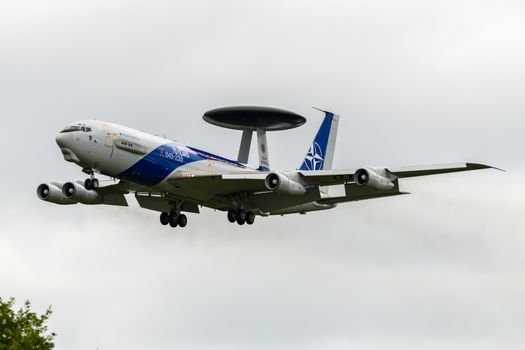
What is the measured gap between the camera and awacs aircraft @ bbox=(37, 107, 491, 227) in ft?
239

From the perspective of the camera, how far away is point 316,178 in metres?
76.4

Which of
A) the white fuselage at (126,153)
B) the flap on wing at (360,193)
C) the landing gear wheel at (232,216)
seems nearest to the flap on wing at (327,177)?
the flap on wing at (360,193)

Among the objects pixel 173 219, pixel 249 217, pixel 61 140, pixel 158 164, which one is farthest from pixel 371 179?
pixel 61 140

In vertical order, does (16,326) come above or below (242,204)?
below

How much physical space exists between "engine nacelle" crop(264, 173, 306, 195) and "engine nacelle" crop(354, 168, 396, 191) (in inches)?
173

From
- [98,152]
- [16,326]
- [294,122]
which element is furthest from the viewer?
[294,122]

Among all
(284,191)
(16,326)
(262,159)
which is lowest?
(16,326)

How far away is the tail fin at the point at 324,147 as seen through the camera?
91250 millimetres

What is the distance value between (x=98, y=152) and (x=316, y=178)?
13.8 meters

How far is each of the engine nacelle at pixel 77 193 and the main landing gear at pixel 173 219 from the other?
4791 millimetres

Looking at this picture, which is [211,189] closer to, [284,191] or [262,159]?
[284,191]

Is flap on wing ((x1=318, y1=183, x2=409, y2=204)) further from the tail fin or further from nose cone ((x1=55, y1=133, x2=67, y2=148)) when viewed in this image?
nose cone ((x1=55, y1=133, x2=67, y2=148))

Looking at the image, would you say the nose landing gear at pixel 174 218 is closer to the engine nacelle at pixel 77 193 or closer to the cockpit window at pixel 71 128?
the engine nacelle at pixel 77 193

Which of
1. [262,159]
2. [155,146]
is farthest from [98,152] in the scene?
[262,159]
